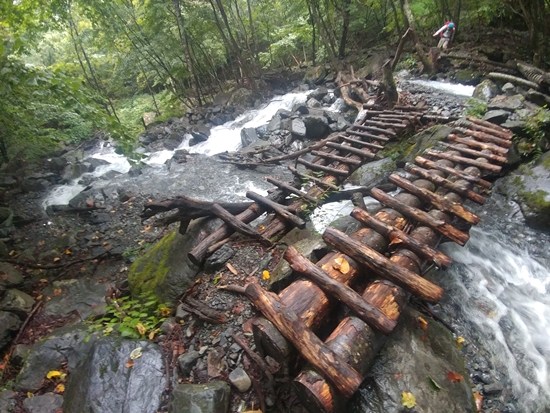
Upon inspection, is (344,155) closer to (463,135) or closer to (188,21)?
(463,135)

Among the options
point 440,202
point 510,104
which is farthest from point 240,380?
point 510,104

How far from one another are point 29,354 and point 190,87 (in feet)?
68.9

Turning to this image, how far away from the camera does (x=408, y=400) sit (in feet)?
7.41

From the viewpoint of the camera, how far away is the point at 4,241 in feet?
21.5

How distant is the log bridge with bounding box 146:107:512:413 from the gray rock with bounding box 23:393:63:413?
1828 mm

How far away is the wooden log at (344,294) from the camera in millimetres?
2266

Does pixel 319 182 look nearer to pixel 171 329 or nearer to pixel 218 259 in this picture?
pixel 218 259

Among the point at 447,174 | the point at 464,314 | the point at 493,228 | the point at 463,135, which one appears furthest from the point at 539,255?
the point at 463,135

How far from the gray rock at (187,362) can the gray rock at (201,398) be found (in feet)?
0.86

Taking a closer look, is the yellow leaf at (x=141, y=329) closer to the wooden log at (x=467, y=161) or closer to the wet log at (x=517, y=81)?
the wooden log at (x=467, y=161)

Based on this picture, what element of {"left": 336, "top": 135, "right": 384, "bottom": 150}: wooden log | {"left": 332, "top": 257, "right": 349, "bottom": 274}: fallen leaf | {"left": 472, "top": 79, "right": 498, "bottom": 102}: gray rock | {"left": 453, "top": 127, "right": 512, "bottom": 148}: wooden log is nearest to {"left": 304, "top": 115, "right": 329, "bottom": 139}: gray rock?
{"left": 336, "top": 135, "right": 384, "bottom": 150}: wooden log

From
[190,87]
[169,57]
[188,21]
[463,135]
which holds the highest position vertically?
[188,21]

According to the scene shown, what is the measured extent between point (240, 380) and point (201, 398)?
1.08 ft

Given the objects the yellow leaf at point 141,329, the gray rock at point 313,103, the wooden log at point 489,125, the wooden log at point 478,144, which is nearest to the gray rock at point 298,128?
the gray rock at point 313,103
